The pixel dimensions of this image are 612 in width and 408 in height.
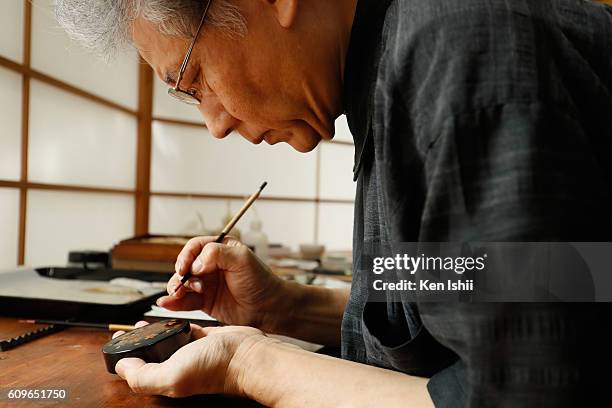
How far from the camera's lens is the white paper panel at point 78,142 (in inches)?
121

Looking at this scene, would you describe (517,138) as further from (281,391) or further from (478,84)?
(281,391)

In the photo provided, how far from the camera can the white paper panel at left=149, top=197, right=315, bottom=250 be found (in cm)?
472

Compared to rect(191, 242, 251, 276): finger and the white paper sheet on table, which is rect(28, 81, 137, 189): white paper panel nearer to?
the white paper sheet on table

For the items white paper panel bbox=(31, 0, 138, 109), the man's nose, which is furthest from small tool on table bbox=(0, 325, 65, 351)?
white paper panel bbox=(31, 0, 138, 109)

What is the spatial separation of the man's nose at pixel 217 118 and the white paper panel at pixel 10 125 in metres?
2.06

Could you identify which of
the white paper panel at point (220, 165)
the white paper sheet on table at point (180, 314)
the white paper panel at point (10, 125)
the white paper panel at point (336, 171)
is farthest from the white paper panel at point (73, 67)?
the white paper panel at point (336, 171)

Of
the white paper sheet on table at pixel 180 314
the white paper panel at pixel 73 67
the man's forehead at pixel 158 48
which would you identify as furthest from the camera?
the white paper panel at pixel 73 67

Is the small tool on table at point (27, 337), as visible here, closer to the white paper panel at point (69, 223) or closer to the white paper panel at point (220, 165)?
the white paper panel at point (69, 223)

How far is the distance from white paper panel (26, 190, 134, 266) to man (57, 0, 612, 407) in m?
2.51

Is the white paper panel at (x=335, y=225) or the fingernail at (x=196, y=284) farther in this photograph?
the white paper panel at (x=335, y=225)

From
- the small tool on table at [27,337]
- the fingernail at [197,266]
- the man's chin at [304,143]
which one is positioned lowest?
the small tool on table at [27,337]

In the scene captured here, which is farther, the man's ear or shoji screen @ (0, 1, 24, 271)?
shoji screen @ (0, 1, 24, 271)

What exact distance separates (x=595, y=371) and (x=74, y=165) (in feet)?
11.7

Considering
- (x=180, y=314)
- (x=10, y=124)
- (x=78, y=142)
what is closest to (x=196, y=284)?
(x=180, y=314)
